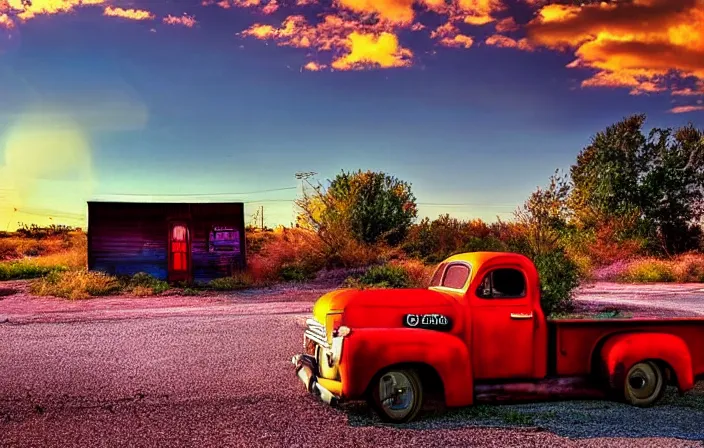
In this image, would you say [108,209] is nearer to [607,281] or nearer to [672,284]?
[607,281]

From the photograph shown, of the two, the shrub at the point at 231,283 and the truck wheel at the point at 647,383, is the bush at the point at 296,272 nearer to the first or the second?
the shrub at the point at 231,283

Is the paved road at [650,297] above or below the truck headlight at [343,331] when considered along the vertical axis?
below

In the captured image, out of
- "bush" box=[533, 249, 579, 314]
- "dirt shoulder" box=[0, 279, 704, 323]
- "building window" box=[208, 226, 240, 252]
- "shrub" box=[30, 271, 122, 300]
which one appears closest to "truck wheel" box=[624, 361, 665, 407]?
"bush" box=[533, 249, 579, 314]

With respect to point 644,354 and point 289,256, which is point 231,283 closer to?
point 289,256

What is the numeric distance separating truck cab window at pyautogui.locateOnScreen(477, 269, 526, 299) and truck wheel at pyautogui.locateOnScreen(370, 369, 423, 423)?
1197 millimetres

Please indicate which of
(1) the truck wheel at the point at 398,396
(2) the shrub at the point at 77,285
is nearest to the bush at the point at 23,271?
(2) the shrub at the point at 77,285

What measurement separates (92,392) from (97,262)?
18965 millimetres

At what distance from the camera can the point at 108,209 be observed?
26.4 meters

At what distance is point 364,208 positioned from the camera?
1298 inches

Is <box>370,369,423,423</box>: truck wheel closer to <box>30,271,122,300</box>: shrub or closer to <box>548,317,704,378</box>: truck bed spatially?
<box>548,317,704,378</box>: truck bed

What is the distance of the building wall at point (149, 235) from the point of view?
26.0 metres

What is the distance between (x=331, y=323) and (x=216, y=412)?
1.67 meters

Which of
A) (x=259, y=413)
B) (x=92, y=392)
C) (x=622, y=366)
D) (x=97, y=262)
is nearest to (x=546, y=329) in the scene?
(x=622, y=366)

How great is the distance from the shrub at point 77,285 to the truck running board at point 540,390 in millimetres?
18112
